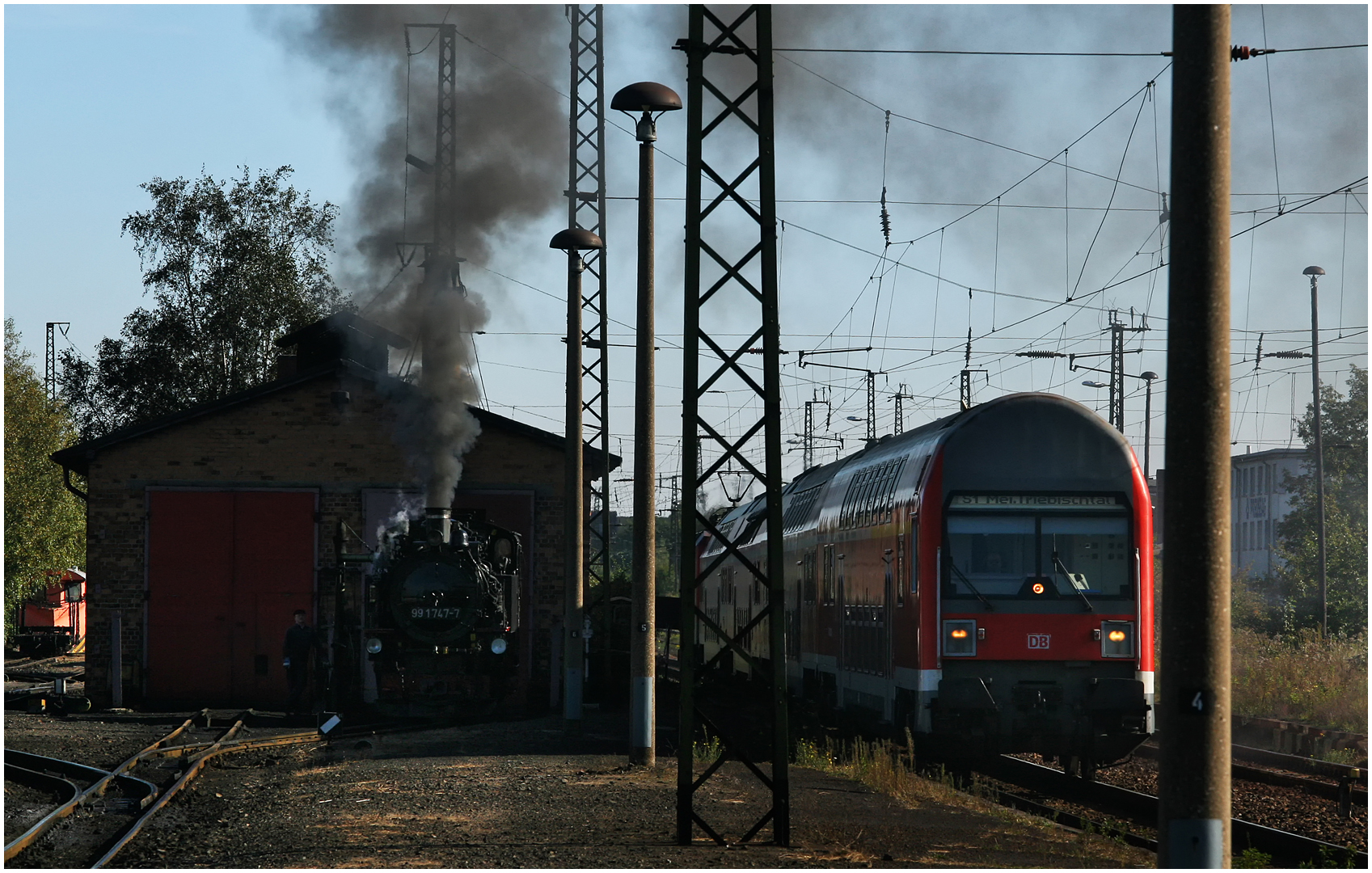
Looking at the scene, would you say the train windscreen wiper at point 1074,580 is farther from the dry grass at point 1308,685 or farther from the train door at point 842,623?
the dry grass at point 1308,685

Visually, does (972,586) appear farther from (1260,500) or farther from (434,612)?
(1260,500)

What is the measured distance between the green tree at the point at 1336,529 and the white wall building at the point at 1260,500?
6.54 m

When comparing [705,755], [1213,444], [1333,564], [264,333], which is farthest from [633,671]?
[1333,564]

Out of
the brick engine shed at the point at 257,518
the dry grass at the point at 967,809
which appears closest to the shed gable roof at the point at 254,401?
the brick engine shed at the point at 257,518

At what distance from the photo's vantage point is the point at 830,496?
19172 mm

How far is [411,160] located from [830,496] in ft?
29.1

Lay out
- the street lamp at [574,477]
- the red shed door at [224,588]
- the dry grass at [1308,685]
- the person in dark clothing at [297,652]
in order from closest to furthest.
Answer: the street lamp at [574,477], the dry grass at [1308,685], the person in dark clothing at [297,652], the red shed door at [224,588]

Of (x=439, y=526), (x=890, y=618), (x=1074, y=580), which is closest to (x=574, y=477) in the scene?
(x=439, y=526)

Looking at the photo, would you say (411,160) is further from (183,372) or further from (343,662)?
(183,372)

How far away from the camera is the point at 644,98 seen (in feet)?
45.8

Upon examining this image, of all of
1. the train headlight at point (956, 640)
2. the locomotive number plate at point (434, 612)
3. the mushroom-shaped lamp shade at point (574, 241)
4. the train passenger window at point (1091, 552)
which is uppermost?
the mushroom-shaped lamp shade at point (574, 241)

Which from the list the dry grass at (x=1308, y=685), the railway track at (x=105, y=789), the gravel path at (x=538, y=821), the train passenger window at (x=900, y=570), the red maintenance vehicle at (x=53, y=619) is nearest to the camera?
the gravel path at (x=538, y=821)

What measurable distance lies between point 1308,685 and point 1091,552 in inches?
479

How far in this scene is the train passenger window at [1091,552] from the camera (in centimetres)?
1397
